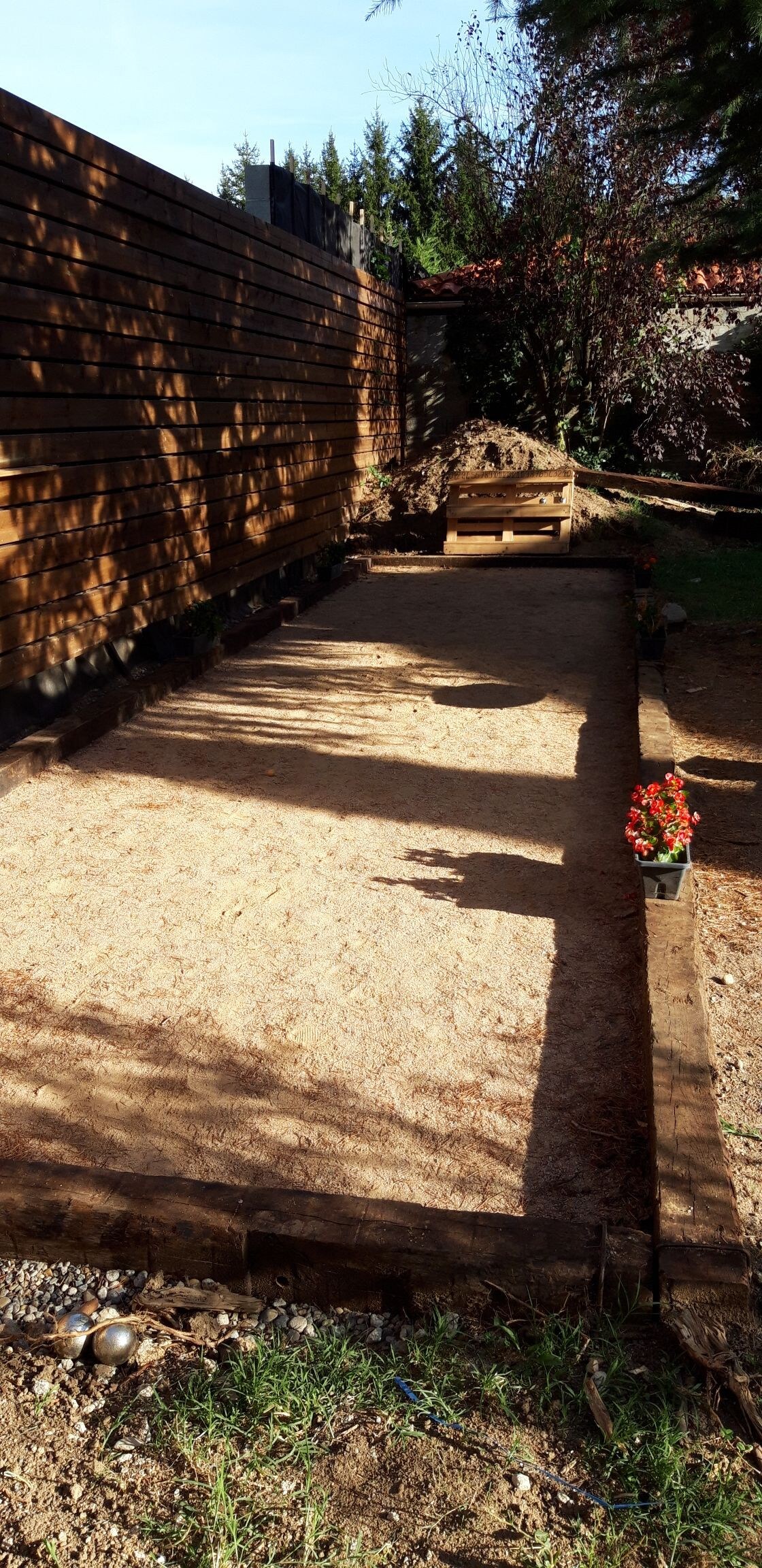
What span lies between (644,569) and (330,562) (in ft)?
10.4

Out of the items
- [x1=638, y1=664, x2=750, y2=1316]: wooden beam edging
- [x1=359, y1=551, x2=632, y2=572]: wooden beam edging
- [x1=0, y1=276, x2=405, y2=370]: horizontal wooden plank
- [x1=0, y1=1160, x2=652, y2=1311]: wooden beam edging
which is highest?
[x1=0, y1=276, x2=405, y2=370]: horizontal wooden plank

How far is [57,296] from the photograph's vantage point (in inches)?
239

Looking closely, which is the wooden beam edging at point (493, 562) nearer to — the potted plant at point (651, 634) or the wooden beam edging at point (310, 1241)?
the potted plant at point (651, 634)

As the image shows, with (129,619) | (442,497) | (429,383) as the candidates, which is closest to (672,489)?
(442,497)

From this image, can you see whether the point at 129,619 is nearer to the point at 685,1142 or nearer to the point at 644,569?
the point at 644,569

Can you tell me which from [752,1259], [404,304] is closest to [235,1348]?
[752,1259]

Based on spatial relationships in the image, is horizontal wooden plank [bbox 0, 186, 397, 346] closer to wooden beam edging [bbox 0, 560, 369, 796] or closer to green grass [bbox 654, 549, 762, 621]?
wooden beam edging [bbox 0, 560, 369, 796]

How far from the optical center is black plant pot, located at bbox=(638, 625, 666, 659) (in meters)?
7.41

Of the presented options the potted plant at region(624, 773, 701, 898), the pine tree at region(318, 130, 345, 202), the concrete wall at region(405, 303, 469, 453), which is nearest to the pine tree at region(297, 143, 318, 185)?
the pine tree at region(318, 130, 345, 202)

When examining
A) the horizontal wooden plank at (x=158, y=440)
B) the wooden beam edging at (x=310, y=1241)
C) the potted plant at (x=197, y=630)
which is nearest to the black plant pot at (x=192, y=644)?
the potted plant at (x=197, y=630)

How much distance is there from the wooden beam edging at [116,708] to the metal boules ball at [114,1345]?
3.55 meters

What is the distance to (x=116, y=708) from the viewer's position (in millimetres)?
6484

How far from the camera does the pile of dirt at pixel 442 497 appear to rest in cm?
1347

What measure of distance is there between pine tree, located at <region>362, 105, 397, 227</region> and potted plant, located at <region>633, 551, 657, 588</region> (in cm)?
2114
